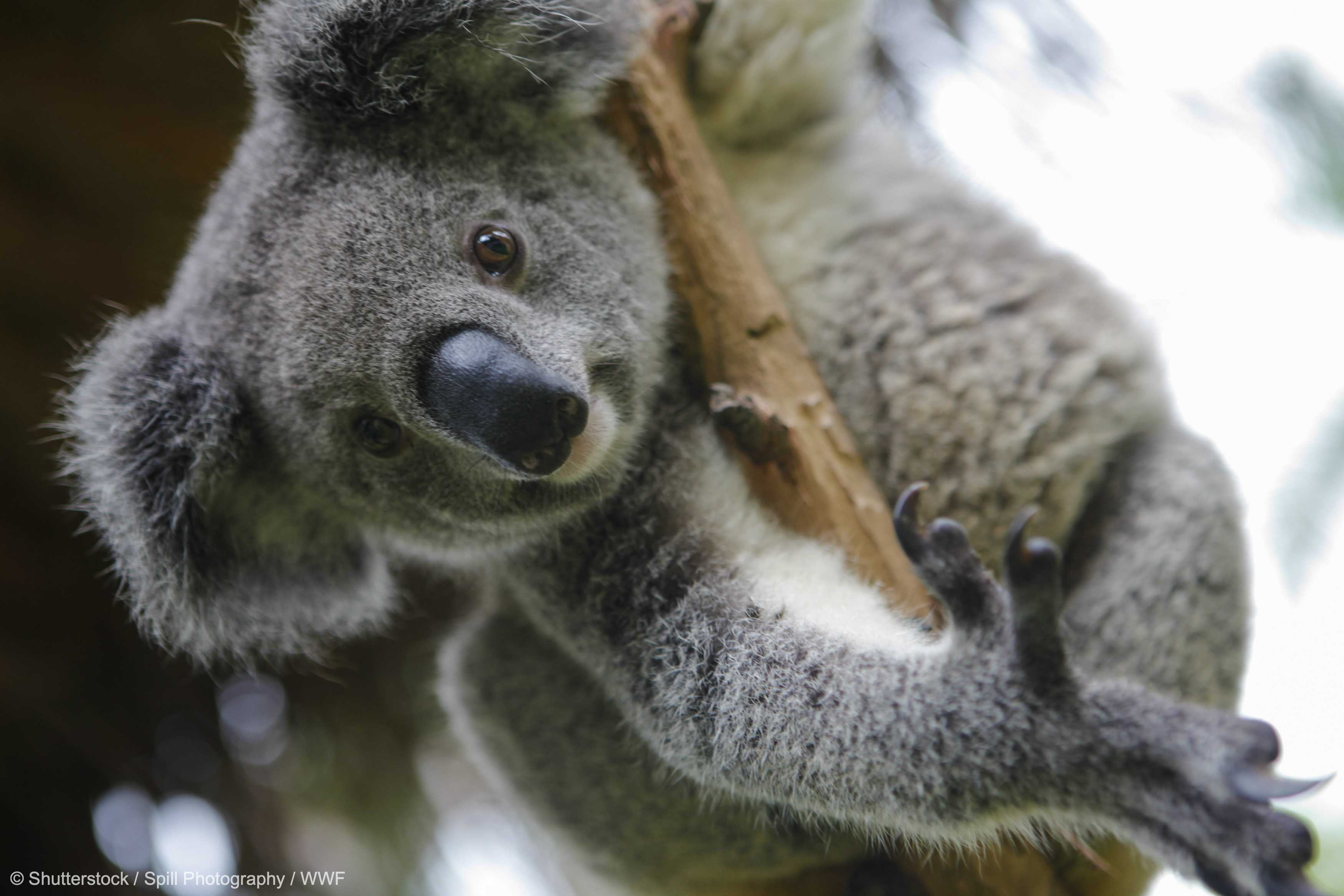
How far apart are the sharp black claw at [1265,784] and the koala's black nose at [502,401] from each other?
1.10m

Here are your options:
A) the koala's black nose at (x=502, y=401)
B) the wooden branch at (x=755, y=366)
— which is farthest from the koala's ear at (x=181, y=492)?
the wooden branch at (x=755, y=366)

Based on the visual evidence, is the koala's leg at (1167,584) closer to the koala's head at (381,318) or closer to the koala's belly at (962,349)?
the koala's belly at (962,349)

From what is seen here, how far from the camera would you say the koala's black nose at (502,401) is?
5.24ft

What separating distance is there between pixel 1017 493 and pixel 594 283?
1026mm

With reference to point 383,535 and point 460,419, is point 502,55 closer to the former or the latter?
point 460,419

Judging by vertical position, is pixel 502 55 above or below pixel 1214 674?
above

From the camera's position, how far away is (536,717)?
8.14 feet

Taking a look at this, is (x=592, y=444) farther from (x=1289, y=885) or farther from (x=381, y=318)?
(x=1289, y=885)

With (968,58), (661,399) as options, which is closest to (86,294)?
(661,399)

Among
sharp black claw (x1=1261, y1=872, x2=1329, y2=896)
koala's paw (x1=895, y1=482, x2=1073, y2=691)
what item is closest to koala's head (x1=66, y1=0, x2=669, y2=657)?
koala's paw (x1=895, y1=482, x2=1073, y2=691)

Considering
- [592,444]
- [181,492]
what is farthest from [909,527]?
[181,492]

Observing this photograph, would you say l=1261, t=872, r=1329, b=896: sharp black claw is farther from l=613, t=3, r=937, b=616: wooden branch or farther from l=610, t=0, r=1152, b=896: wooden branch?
l=613, t=3, r=937, b=616: wooden branch

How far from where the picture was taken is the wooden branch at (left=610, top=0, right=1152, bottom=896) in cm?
195

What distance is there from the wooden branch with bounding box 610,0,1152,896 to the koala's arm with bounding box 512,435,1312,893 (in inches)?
3.1
